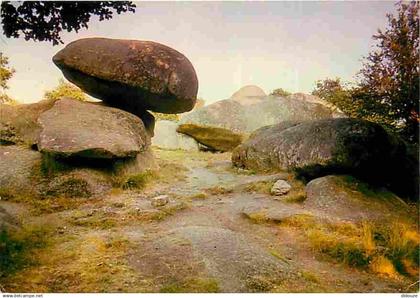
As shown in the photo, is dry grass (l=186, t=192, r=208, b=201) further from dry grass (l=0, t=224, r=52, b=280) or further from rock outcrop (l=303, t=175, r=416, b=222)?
dry grass (l=0, t=224, r=52, b=280)

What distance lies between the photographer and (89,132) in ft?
28.0

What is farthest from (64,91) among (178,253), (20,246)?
(178,253)

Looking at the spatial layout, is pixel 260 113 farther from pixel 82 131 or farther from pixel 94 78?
pixel 82 131

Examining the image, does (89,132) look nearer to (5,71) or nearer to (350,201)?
(5,71)

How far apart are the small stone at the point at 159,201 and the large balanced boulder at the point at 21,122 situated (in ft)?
12.2

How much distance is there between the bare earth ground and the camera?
4559 mm

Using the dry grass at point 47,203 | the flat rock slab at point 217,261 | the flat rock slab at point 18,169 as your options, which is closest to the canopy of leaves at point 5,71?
the flat rock slab at point 18,169

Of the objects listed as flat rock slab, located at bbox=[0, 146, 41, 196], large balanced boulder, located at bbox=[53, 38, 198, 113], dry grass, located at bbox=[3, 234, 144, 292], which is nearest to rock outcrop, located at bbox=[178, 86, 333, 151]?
large balanced boulder, located at bbox=[53, 38, 198, 113]

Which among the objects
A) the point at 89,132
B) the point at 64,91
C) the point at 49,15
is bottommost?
the point at 89,132

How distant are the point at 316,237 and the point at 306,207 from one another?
141 centimetres

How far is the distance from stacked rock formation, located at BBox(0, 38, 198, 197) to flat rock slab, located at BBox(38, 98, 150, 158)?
0.07ft

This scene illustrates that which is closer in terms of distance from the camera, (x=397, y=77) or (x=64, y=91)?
(x=397, y=77)

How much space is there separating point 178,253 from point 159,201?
8.62ft

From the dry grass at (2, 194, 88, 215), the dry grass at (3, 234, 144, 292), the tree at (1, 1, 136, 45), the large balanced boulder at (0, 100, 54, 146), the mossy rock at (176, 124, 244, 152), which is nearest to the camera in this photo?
the dry grass at (3, 234, 144, 292)
